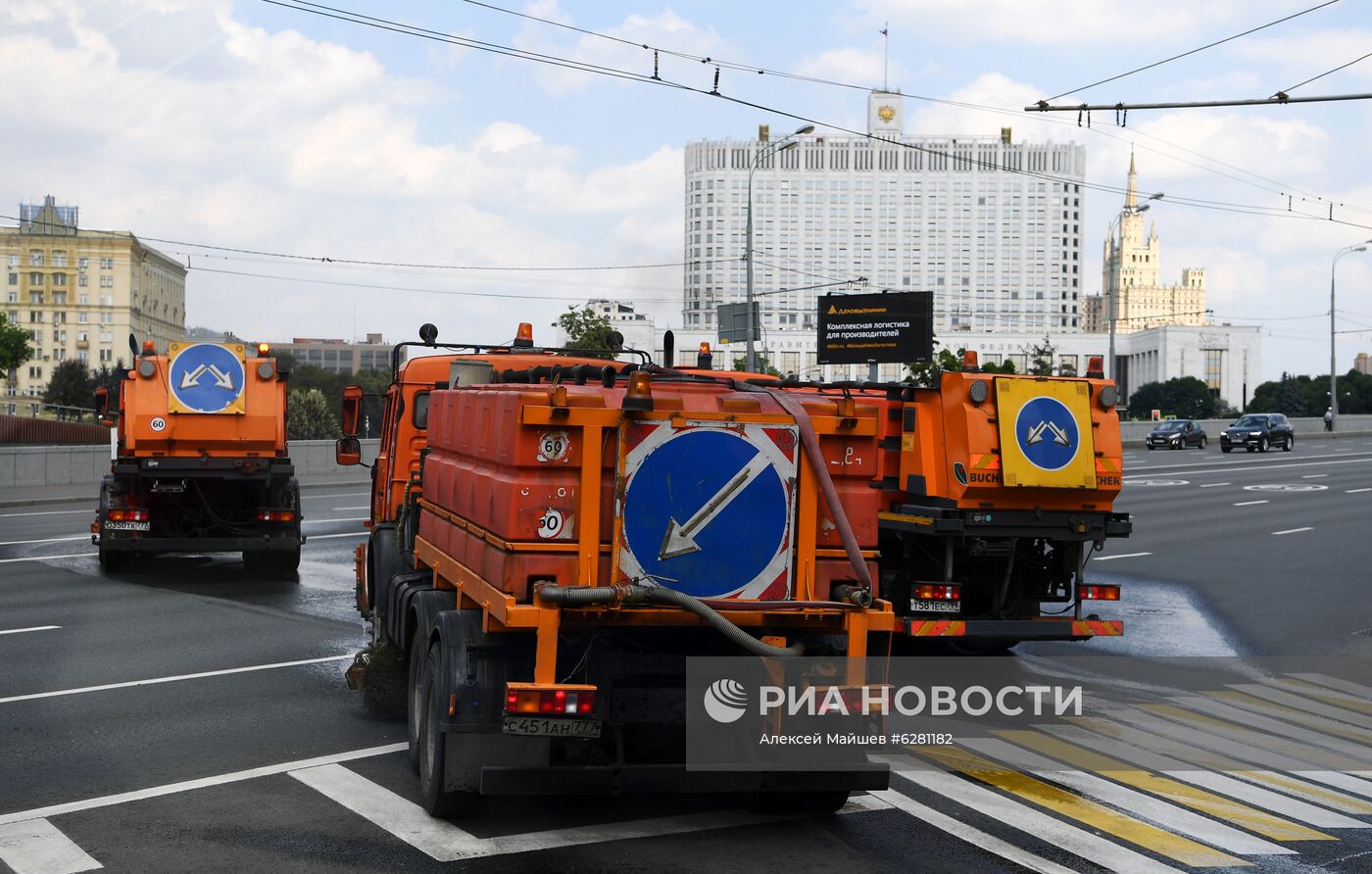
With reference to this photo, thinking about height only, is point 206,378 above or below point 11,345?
below

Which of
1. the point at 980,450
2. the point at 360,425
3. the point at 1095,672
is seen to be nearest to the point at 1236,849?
the point at 980,450

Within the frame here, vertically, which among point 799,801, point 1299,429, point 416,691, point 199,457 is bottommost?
point 799,801

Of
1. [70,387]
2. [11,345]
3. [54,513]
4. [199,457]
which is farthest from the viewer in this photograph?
[70,387]

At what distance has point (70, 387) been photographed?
105m

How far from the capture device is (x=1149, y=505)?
31234mm

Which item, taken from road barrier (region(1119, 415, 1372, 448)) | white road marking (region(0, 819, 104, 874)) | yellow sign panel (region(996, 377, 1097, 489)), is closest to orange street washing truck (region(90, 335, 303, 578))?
yellow sign panel (region(996, 377, 1097, 489))

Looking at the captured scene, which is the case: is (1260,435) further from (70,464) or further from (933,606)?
(933,606)

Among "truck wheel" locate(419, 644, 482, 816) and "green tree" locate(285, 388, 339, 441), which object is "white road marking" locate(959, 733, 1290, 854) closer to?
"truck wheel" locate(419, 644, 482, 816)

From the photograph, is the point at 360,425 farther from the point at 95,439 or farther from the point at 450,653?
the point at 95,439

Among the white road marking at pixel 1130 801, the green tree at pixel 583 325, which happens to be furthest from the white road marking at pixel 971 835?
the green tree at pixel 583 325

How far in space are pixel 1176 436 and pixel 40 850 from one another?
204 ft

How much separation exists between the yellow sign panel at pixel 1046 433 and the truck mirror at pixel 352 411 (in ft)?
19.4

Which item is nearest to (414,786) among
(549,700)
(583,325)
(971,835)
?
(549,700)

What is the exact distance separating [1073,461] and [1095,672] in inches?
94.7
